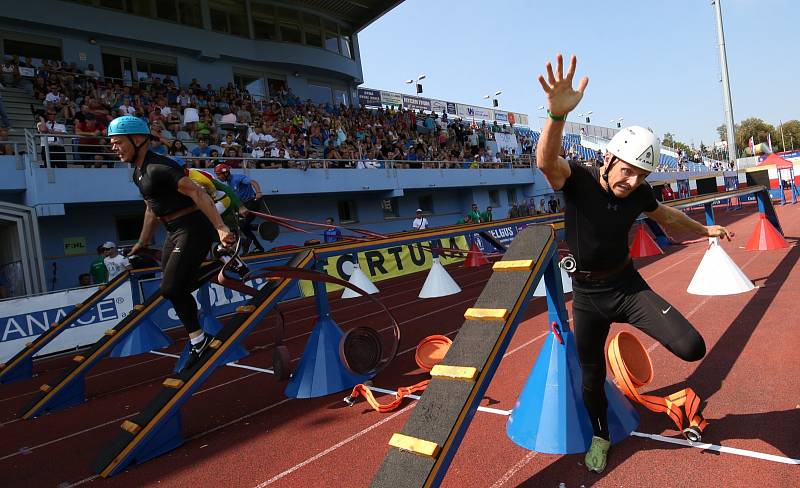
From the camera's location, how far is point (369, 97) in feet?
95.9

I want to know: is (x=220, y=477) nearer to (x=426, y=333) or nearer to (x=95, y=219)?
(x=426, y=333)

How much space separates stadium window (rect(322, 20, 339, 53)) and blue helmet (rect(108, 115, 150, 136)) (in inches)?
928

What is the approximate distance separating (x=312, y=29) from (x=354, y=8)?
2.67 m

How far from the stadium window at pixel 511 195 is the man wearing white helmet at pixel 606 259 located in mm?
26574

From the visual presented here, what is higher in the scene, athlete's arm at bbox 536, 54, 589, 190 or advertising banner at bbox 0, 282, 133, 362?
athlete's arm at bbox 536, 54, 589, 190

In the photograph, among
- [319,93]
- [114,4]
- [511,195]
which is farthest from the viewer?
[511,195]

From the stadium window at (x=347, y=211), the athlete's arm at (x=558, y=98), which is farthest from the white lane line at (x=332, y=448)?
the stadium window at (x=347, y=211)

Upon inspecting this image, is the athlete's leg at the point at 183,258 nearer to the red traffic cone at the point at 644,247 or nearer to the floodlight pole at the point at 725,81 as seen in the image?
the red traffic cone at the point at 644,247

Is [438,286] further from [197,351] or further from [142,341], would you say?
[197,351]

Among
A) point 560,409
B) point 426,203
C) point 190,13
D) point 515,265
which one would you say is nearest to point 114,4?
point 190,13

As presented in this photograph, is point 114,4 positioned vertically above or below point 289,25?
below

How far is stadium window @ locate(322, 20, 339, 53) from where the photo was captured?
2581 centimetres

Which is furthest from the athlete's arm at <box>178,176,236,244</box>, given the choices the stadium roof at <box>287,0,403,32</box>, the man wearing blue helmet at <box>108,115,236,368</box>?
the stadium roof at <box>287,0,403,32</box>

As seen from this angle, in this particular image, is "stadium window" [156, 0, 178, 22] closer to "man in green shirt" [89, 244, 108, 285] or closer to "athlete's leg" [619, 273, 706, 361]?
"man in green shirt" [89, 244, 108, 285]
